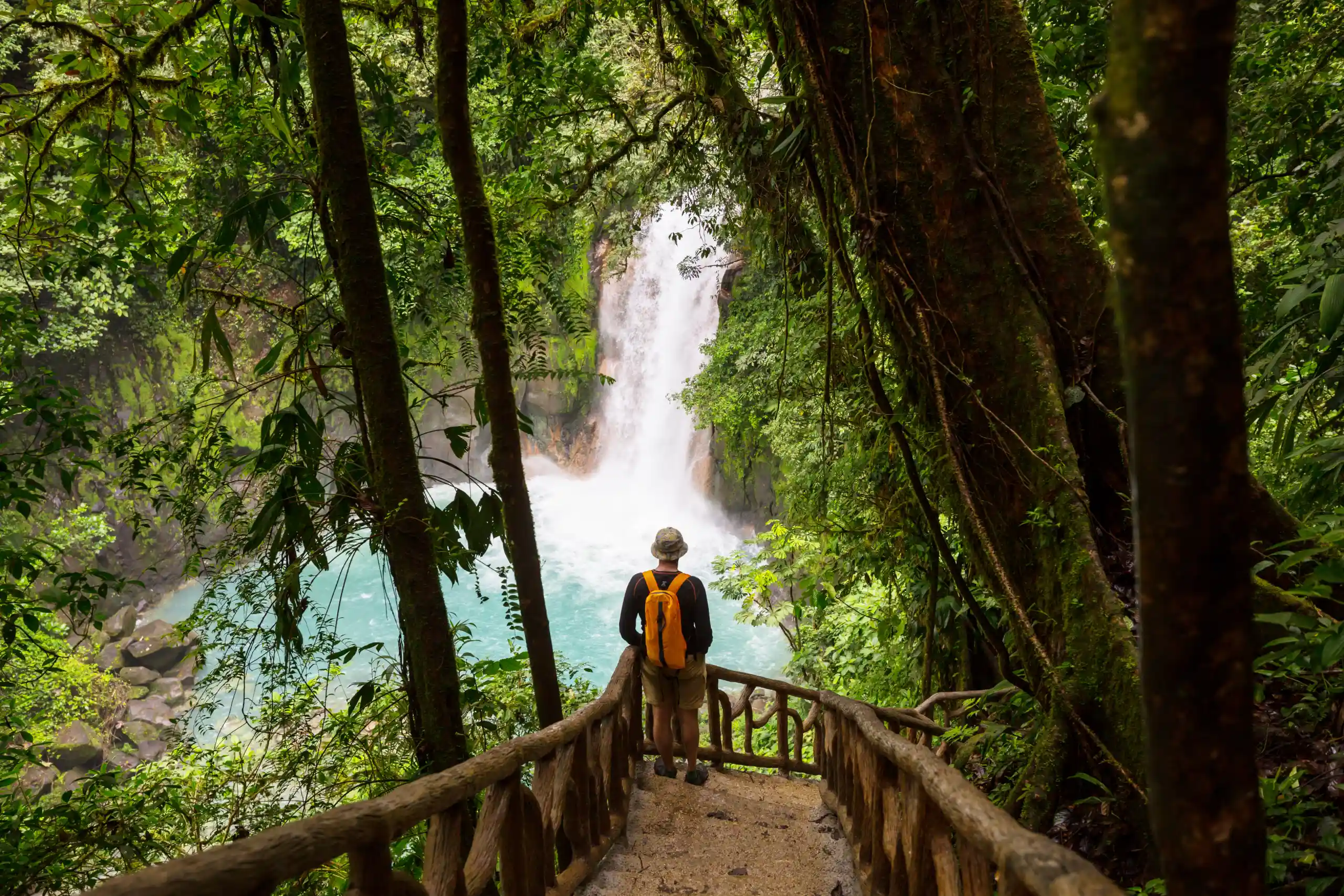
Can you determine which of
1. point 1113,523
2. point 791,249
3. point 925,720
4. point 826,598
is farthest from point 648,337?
point 1113,523

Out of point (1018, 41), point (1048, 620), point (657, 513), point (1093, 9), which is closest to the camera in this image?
point (1048, 620)

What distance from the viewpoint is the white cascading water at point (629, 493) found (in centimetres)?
1731

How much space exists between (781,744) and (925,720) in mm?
1758

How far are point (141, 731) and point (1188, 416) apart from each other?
17355mm

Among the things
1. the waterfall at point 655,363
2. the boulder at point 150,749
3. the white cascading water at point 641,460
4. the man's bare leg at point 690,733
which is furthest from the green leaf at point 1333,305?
the waterfall at point 655,363

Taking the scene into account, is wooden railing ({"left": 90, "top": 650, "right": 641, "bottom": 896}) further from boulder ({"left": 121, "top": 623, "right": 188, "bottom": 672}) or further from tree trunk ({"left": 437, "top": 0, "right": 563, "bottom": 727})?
boulder ({"left": 121, "top": 623, "right": 188, "bottom": 672})

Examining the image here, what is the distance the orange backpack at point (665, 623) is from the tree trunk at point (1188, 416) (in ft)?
12.3

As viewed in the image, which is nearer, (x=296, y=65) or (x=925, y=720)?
(x=296, y=65)

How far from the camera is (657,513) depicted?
21.0m

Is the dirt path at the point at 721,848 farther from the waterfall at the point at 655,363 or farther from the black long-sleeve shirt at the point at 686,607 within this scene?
the waterfall at the point at 655,363

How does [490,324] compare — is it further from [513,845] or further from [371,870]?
[371,870]

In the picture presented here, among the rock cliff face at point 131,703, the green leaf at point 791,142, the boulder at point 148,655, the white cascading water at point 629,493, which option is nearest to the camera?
the green leaf at point 791,142

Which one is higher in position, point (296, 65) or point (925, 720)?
point (296, 65)

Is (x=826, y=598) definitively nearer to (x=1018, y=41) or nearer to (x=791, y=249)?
(x=791, y=249)
